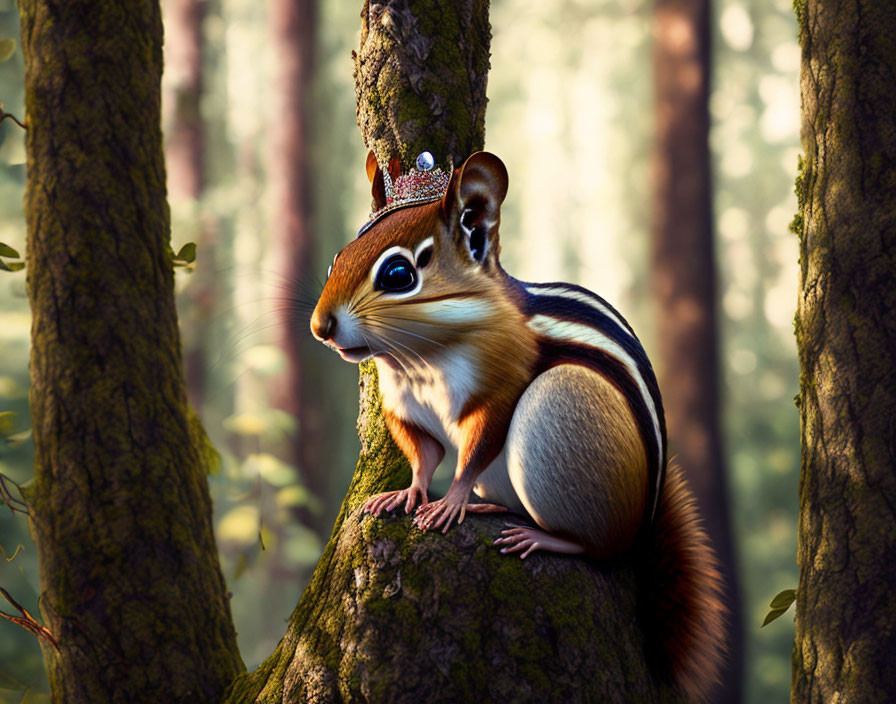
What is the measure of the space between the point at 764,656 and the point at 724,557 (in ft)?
10.1

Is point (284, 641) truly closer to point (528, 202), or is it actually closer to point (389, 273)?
point (389, 273)

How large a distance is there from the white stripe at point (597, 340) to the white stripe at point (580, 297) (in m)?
0.07

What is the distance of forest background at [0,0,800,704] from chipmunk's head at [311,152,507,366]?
451 cm

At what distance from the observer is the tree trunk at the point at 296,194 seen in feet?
19.8

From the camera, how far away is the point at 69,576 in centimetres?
152

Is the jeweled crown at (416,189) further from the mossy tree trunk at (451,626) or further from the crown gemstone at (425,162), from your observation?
the mossy tree trunk at (451,626)

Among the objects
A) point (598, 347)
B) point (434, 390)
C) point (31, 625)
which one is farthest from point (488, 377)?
point (31, 625)

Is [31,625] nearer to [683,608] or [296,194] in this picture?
[683,608]

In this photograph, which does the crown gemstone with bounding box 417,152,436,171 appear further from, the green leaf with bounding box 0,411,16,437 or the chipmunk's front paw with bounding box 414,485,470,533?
the green leaf with bounding box 0,411,16,437

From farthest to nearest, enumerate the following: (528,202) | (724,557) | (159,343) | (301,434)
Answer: (528,202) → (301,434) → (724,557) → (159,343)

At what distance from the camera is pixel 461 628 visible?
1.28 meters

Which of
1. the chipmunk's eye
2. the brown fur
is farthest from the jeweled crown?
the brown fur

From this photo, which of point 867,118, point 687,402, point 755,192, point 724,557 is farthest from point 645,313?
point 867,118

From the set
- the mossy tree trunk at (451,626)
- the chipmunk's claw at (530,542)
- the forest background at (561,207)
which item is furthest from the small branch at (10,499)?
the forest background at (561,207)
